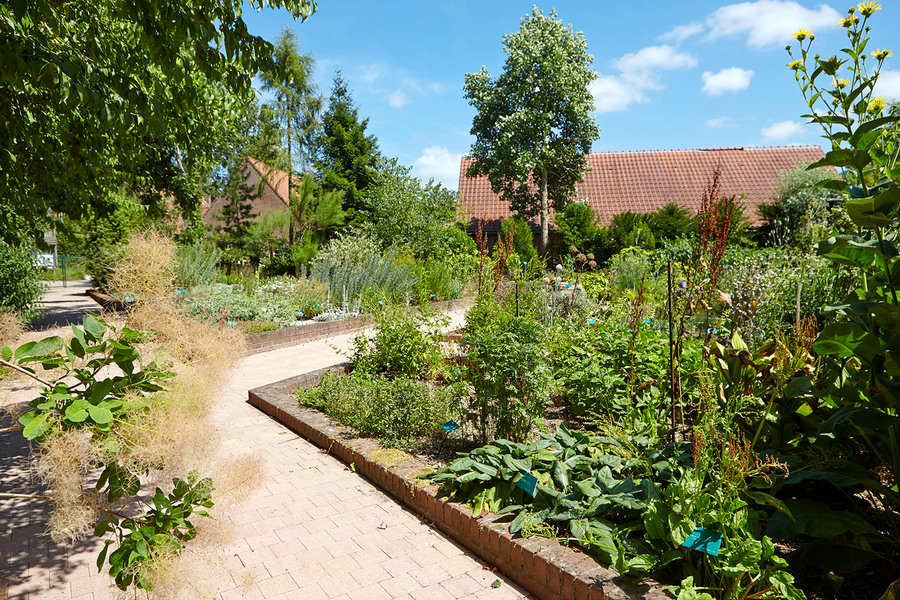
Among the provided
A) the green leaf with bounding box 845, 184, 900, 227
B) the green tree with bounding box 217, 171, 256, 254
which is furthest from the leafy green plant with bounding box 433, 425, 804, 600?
the green tree with bounding box 217, 171, 256, 254

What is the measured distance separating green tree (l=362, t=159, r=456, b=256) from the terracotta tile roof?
26.8 feet

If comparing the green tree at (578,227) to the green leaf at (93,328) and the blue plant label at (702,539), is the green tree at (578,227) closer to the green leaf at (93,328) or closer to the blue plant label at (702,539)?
the blue plant label at (702,539)

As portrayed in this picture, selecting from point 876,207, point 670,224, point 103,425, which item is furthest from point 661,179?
point 103,425

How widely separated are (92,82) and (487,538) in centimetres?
327

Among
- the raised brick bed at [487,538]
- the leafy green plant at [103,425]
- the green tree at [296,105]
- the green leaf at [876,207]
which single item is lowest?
the raised brick bed at [487,538]

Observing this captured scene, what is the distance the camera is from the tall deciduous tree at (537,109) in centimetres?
2338

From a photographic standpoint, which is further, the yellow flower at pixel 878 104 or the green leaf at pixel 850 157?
the yellow flower at pixel 878 104

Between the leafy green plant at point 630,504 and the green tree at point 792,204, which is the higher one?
the green tree at point 792,204

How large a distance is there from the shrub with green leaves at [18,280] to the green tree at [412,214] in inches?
354

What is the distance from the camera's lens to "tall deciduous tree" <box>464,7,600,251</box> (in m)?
23.4

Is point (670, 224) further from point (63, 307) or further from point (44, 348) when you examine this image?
point (44, 348)

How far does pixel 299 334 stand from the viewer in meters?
10.4

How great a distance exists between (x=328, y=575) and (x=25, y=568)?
1742mm

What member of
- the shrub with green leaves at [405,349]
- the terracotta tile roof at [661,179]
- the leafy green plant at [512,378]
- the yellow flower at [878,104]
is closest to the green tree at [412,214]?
the terracotta tile roof at [661,179]
